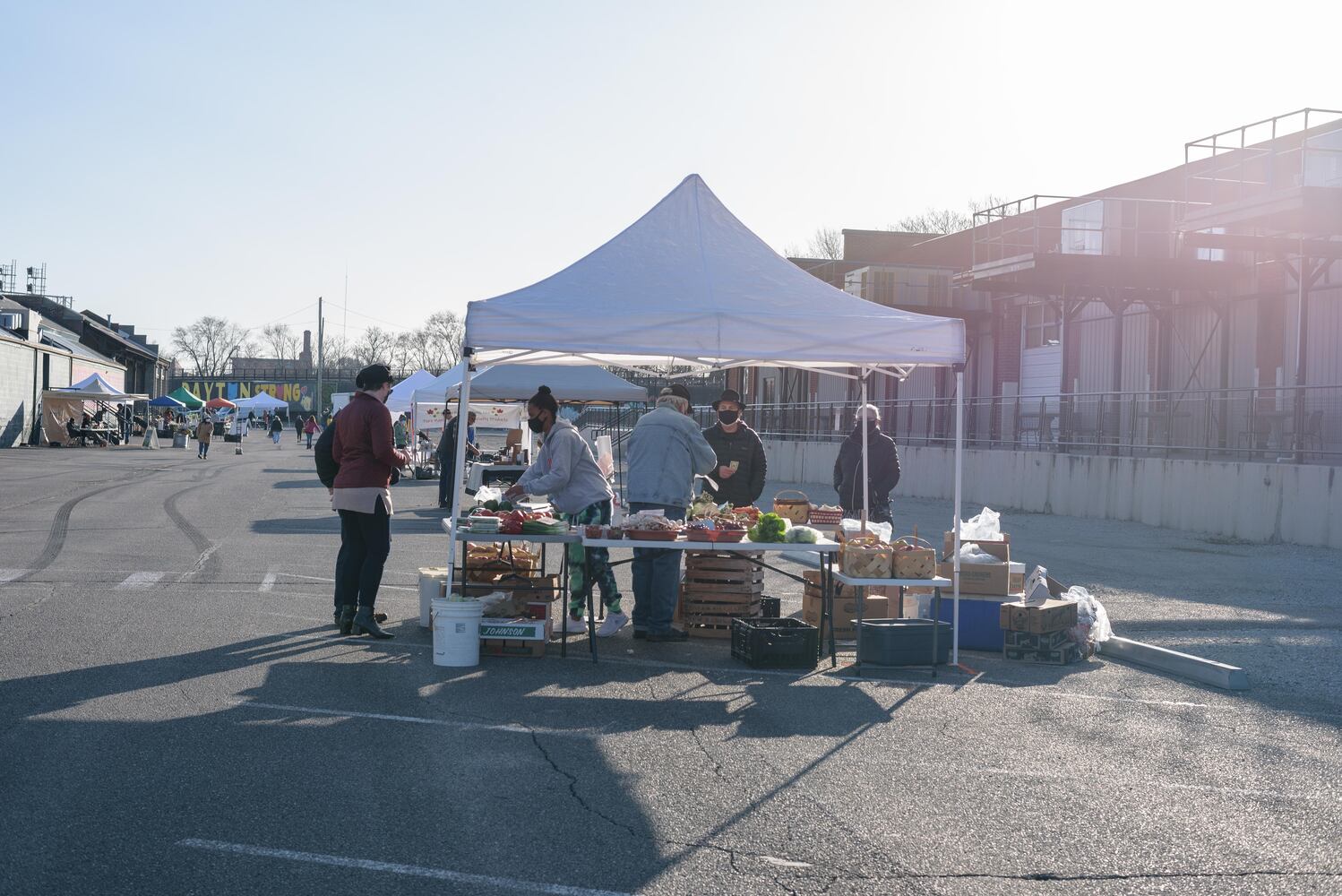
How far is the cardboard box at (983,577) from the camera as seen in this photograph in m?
9.34

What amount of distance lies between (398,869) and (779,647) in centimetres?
446

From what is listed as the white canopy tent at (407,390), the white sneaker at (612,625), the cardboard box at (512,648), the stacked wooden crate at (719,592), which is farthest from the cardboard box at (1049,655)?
the white canopy tent at (407,390)

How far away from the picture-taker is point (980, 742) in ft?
21.7

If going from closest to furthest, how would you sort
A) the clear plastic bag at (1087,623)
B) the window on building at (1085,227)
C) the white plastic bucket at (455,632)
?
the white plastic bucket at (455,632) < the clear plastic bag at (1087,623) < the window on building at (1085,227)

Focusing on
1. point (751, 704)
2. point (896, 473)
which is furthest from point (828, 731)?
point (896, 473)

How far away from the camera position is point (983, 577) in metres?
9.38

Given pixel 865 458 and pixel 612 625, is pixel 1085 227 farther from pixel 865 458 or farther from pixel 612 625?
pixel 612 625

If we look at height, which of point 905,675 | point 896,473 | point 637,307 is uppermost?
point 637,307

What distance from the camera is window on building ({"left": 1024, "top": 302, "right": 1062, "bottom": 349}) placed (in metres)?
33.2

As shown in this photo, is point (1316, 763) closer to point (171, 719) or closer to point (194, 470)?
point (171, 719)

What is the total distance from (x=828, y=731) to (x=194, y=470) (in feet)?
108

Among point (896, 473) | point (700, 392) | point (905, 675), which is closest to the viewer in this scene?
point (905, 675)

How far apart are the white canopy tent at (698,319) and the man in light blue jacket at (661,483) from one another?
58 cm

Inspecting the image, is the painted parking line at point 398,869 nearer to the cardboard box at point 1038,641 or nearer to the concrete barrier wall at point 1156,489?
the cardboard box at point 1038,641
